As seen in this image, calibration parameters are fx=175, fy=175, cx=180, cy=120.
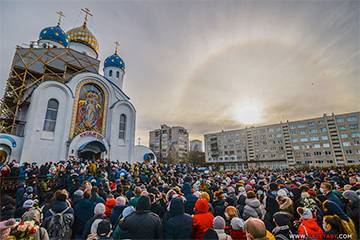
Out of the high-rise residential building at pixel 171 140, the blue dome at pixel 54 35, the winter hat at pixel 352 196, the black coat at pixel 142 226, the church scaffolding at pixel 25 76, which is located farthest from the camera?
the high-rise residential building at pixel 171 140

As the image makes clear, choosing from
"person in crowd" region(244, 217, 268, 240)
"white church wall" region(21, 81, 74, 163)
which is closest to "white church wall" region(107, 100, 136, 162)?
"white church wall" region(21, 81, 74, 163)

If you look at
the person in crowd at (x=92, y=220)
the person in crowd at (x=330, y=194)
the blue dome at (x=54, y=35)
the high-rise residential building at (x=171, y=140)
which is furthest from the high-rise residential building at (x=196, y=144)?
the person in crowd at (x=92, y=220)

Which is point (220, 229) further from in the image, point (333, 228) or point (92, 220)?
point (92, 220)

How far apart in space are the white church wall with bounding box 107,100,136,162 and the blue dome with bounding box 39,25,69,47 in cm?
1294

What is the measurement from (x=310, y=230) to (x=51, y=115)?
72.0ft

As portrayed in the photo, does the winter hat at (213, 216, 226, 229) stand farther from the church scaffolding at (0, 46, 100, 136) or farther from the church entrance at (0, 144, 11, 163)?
the church scaffolding at (0, 46, 100, 136)

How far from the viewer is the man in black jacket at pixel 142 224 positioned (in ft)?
8.86

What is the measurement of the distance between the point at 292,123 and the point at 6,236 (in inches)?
2831

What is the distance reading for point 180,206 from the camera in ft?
10.0

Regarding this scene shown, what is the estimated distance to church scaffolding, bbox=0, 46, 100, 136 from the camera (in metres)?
18.9

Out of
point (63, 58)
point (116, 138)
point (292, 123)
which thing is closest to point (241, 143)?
point (292, 123)

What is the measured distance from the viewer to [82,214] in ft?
13.7

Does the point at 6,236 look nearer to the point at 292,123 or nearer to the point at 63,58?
the point at 63,58

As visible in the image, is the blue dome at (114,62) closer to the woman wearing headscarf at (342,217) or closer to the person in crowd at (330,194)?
the person in crowd at (330,194)
